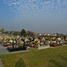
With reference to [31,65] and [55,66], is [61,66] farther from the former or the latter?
[31,65]

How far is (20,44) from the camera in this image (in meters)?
12.3

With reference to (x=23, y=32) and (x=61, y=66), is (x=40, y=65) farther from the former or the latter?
(x=23, y=32)

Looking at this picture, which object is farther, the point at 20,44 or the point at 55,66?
the point at 20,44

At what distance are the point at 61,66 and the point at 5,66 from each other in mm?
4978

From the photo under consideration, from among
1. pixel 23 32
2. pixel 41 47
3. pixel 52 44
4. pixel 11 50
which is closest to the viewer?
pixel 11 50

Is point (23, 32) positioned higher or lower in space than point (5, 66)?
higher

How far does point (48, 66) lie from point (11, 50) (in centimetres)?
702

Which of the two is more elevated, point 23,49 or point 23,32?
point 23,32

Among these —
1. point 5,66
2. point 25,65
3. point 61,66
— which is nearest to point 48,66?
point 61,66

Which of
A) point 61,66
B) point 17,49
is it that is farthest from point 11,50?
point 61,66

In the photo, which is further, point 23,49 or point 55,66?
point 23,49

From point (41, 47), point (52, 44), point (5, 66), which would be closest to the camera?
point (5, 66)

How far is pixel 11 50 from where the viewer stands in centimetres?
1092

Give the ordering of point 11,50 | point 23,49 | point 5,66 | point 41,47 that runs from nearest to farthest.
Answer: point 5,66 < point 11,50 < point 23,49 < point 41,47
